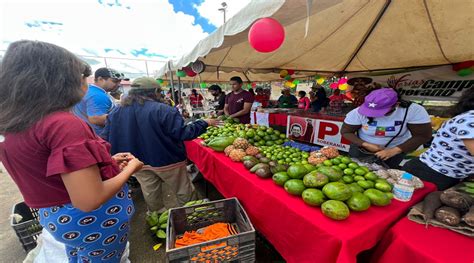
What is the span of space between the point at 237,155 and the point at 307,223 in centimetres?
112

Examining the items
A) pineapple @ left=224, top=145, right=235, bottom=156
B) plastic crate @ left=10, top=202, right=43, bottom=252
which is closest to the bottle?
pineapple @ left=224, top=145, right=235, bottom=156

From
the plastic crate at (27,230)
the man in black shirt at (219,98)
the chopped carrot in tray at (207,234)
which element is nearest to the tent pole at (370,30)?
the chopped carrot in tray at (207,234)

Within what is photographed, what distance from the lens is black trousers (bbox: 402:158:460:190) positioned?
1.64 metres

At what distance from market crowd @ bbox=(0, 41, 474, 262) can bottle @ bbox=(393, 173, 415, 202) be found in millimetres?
468

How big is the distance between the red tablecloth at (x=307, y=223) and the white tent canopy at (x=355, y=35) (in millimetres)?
1417

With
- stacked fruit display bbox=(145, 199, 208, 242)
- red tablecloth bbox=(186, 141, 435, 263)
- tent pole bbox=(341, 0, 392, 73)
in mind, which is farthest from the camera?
Result: tent pole bbox=(341, 0, 392, 73)

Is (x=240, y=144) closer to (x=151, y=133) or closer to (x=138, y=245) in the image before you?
(x=151, y=133)

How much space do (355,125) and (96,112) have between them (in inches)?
133

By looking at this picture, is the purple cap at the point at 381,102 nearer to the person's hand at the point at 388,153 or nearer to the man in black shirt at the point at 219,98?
the person's hand at the point at 388,153

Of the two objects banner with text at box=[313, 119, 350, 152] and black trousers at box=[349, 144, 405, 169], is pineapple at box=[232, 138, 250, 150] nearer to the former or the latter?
black trousers at box=[349, 144, 405, 169]

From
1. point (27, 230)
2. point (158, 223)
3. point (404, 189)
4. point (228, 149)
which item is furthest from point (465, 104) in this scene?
point (27, 230)

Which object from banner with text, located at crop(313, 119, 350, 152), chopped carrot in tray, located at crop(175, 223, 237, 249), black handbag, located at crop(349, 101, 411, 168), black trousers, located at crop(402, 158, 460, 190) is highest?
black handbag, located at crop(349, 101, 411, 168)

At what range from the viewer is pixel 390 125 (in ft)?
6.44

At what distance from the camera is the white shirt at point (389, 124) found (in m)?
1.91
